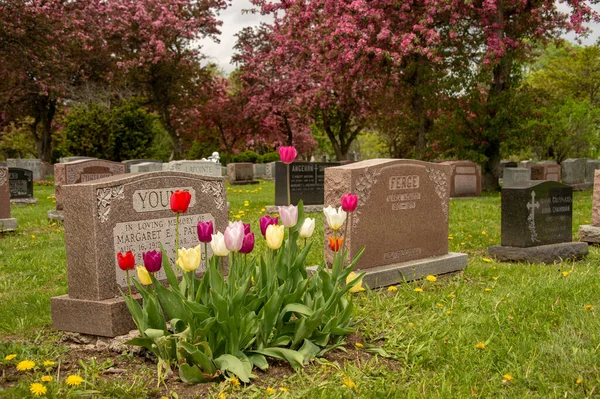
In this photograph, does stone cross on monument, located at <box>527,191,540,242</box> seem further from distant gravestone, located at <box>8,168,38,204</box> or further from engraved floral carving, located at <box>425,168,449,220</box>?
distant gravestone, located at <box>8,168,38,204</box>

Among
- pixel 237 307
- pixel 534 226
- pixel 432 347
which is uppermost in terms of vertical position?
pixel 534 226

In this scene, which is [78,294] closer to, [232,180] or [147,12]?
[232,180]

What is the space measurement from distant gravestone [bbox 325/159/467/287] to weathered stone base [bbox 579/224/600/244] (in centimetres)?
313

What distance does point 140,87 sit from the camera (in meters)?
33.7

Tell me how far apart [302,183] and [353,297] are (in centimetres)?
987

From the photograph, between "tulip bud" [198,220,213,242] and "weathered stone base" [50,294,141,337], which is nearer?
"tulip bud" [198,220,213,242]

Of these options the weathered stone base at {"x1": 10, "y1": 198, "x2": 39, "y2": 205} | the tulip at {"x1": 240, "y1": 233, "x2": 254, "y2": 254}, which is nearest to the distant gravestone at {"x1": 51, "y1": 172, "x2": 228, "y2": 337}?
the tulip at {"x1": 240, "y1": 233, "x2": 254, "y2": 254}

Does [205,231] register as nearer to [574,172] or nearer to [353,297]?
[353,297]

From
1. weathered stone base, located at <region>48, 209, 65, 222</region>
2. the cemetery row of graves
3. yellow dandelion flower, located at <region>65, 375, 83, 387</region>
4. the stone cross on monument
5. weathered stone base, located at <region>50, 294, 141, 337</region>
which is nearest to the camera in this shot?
yellow dandelion flower, located at <region>65, 375, 83, 387</region>

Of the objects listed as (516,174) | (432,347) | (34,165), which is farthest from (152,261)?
(34,165)

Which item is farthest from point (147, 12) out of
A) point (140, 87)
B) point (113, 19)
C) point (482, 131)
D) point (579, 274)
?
point (579, 274)

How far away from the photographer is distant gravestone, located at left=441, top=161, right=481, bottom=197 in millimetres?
18344

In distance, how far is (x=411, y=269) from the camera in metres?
6.57

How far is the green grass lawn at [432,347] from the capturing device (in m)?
3.67
